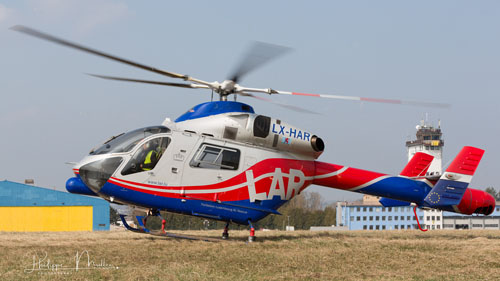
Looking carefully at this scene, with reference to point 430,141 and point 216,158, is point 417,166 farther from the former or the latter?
point 430,141

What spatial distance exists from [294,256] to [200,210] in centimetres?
414

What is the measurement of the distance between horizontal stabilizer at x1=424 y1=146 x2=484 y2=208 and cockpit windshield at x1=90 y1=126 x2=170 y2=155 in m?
→ 10.6

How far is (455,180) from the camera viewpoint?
810 inches

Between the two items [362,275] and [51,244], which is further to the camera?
[51,244]

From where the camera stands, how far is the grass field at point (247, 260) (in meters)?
10.4

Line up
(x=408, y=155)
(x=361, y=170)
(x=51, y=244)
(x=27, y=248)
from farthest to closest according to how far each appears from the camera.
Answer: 1. (x=408, y=155)
2. (x=361, y=170)
3. (x=51, y=244)
4. (x=27, y=248)

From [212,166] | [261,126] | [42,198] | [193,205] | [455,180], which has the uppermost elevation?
[261,126]

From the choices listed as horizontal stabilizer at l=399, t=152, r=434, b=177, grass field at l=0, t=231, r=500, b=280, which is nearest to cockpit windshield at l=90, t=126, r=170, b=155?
grass field at l=0, t=231, r=500, b=280

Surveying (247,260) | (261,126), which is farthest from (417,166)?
(247,260)

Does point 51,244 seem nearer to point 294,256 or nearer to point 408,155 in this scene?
point 294,256

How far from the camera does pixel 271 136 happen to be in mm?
17250

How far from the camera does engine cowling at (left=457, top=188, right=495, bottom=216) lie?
2145 centimetres

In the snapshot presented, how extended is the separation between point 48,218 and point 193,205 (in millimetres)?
42974

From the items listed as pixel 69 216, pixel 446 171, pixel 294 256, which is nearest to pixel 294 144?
pixel 294 256
